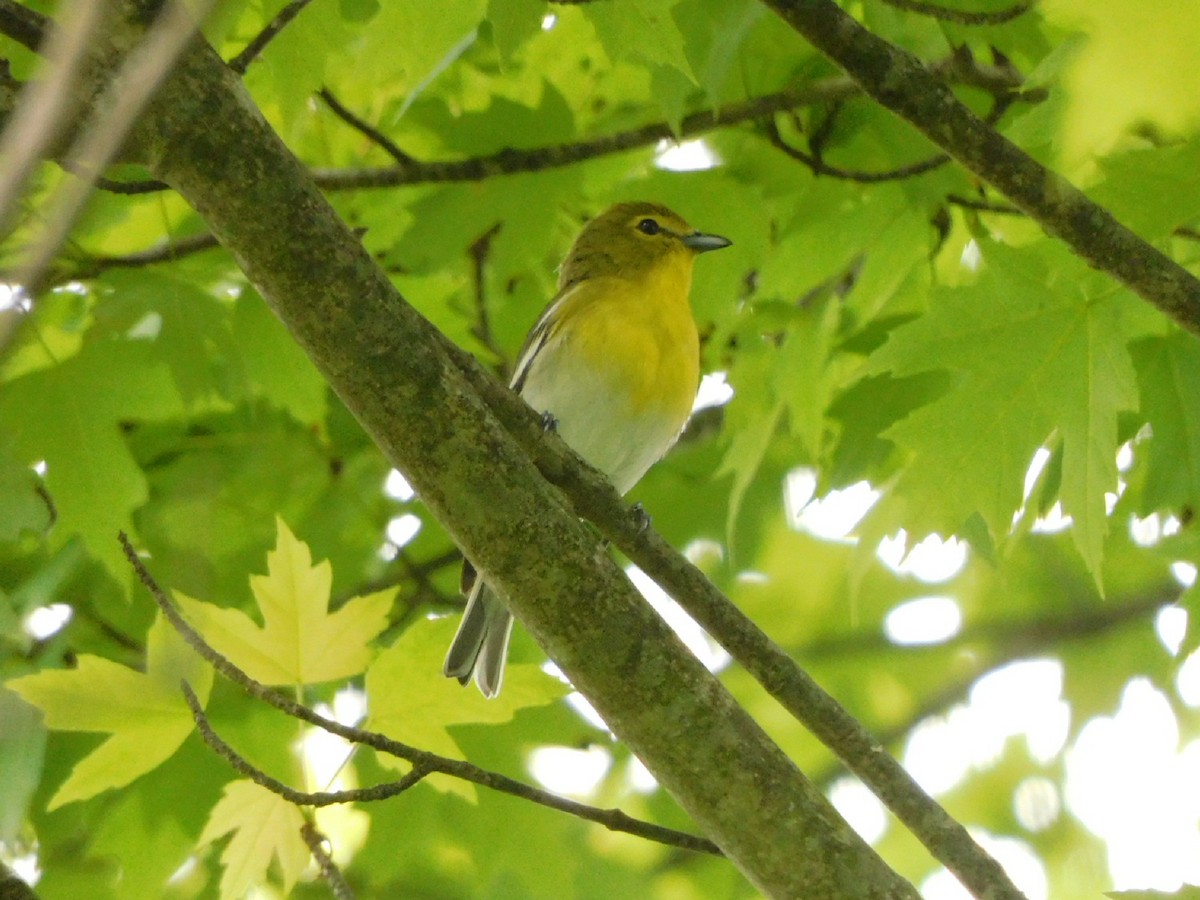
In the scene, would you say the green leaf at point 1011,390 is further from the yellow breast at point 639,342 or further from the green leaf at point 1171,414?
the yellow breast at point 639,342

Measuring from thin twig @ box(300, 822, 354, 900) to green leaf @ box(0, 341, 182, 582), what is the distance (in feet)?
2.88

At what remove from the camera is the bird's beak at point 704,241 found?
184 inches

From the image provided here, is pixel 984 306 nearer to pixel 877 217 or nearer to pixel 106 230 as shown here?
pixel 877 217

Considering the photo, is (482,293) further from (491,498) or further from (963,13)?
(491,498)

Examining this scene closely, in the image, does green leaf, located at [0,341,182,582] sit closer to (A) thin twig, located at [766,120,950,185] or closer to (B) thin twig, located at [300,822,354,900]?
(B) thin twig, located at [300,822,354,900]

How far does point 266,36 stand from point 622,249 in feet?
11.0

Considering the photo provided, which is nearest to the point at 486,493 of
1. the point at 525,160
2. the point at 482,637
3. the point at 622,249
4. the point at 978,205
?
the point at 525,160

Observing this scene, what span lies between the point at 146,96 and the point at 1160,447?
3079mm

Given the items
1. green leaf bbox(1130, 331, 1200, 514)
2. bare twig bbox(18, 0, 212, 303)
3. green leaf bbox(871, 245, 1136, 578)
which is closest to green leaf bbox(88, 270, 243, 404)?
green leaf bbox(871, 245, 1136, 578)

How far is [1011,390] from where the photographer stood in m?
3.12

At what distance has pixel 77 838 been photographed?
503 centimetres

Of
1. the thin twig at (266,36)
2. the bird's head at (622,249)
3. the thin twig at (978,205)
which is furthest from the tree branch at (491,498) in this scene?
the bird's head at (622,249)

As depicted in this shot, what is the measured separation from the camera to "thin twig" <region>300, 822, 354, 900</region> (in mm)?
3045

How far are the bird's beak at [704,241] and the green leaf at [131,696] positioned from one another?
2.35 meters
